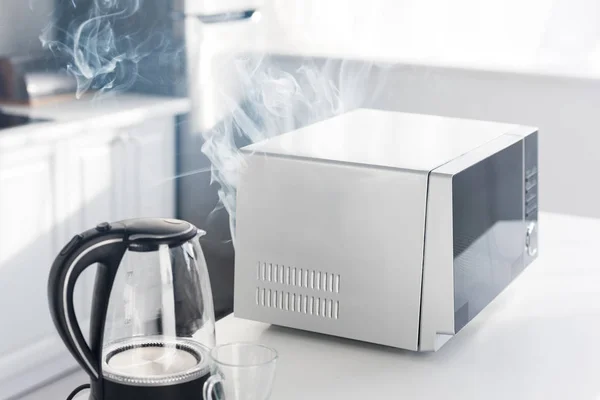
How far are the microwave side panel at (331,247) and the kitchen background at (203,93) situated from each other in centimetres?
110

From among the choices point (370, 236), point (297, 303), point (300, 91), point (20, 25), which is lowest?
point (297, 303)

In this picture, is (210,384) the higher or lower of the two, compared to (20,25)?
lower

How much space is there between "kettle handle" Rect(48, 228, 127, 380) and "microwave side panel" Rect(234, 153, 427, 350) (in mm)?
339

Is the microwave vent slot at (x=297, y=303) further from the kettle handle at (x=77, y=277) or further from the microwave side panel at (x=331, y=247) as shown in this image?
the kettle handle at (x=77, y=277)

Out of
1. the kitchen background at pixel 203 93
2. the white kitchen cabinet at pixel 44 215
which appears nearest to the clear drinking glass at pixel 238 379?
the kitchen background at pixel 203 93

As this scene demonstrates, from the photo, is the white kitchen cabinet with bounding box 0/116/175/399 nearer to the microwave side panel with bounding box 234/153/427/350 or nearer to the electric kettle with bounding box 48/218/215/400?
the microwave side panel with bounding box 234/153/427/350

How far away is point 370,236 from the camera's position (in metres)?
1.08

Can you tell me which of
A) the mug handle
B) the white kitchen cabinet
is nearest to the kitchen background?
the white kitchen cabinet

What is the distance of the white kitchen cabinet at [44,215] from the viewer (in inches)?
91.6

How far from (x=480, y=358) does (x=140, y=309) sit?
0.46 metres

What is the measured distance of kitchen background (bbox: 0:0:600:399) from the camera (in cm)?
241

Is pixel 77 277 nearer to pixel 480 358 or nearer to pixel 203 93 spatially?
pixel 480 358

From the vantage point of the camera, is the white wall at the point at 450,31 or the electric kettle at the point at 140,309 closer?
the electric kettle at the point at 140,309

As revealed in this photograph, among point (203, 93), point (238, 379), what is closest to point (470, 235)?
point (238, 379)
